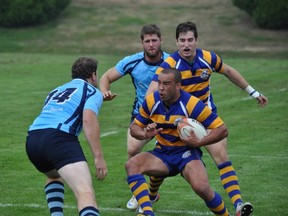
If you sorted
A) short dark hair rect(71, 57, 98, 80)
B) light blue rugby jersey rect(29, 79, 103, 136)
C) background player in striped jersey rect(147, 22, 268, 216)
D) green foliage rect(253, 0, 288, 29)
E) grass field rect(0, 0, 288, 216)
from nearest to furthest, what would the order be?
light blue rugby jersey rect(29, 79, 103, 136)
short dark hair rect(71, 57, 98, 80)
background player in striped jersey rect(147, 22, 268, 216)
grass field rect(0, 0, 288, 216)
green foliage rect(253, 0, 288, 29)

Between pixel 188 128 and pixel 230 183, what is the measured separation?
1.42 m

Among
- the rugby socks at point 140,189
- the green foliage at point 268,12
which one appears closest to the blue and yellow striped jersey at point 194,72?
the rugby socks at point 140,189

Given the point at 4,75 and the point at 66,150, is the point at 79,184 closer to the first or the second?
the point at 66,150

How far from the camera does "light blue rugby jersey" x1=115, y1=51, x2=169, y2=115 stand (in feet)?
38.0

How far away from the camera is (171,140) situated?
9633 millimetres

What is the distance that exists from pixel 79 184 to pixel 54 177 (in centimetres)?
103

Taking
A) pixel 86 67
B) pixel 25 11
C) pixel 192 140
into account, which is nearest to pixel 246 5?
pixel 25 11

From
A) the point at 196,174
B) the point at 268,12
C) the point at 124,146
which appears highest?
the point at 196,174

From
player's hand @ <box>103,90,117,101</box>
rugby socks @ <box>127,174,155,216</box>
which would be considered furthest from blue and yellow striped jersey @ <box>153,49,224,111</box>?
rugby socks @ <box>127,174,155,216</box>

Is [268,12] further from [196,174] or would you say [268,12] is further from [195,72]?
[196,174]

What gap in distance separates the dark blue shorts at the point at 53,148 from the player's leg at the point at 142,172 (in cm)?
101

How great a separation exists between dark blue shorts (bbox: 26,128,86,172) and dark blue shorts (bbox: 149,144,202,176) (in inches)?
52.0

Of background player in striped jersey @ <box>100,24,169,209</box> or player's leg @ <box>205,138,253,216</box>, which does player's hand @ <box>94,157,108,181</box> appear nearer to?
player's leg @ <box>205,138,253,216</box>

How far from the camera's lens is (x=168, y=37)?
45.6m
